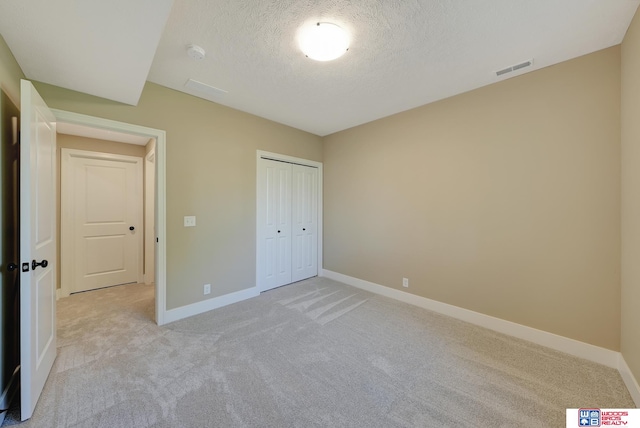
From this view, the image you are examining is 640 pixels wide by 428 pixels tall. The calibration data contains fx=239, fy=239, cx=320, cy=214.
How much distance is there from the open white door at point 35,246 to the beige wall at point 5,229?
0.48 feet

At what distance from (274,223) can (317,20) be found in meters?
2.71

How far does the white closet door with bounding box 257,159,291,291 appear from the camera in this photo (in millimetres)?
3641

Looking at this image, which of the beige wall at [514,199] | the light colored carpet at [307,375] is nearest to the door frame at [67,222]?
the light colored carpet at [307,375]

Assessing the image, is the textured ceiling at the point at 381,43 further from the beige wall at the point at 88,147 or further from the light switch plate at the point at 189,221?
the beige wall at the point at 88,147

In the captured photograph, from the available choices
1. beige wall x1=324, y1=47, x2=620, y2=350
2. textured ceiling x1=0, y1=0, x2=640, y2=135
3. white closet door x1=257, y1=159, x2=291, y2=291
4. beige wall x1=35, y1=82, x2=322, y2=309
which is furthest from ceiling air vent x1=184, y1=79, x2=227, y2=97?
beige wall x1=324, y1=47, x2=620, y2=350

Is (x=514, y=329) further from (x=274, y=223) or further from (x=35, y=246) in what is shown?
(x=35, y=246)

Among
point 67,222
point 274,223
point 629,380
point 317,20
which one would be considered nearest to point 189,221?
point 274,223

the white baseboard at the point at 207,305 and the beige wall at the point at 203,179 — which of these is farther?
the white baseboard at the point at 207,305

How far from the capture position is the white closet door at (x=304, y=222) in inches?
162

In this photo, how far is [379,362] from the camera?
204cm

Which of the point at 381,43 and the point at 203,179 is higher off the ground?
the point at 381,43

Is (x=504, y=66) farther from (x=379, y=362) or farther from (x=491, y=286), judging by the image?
(x=379, y=362)

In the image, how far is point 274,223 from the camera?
382 cm

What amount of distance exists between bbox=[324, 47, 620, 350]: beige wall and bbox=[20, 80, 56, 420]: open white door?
136 inches
